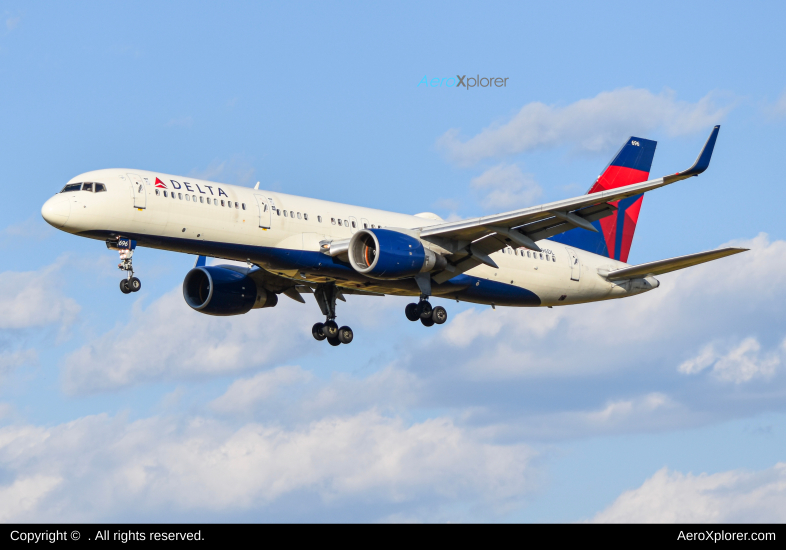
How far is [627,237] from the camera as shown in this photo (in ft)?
192

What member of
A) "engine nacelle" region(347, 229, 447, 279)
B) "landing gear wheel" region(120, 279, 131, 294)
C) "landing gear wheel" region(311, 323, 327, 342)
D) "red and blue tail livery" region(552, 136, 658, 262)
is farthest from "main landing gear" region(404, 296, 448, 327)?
"landing gear wheel" region(120, 279, 131, 294)

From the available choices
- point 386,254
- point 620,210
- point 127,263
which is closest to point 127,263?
point 127,263

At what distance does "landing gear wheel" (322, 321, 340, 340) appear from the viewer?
51125 millimetres

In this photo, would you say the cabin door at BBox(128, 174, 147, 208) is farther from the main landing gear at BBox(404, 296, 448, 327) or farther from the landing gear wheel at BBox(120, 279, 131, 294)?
the main landing gear at BBox(404, 296, 448, 327)

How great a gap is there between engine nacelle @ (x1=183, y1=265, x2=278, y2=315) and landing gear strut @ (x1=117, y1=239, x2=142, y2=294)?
10239 mm

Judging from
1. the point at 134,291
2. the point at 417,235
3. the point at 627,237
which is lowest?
the point at 134,291

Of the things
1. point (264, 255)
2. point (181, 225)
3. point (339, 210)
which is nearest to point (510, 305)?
point (339, 210)

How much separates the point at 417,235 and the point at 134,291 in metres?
12.2

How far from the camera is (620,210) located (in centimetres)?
5900

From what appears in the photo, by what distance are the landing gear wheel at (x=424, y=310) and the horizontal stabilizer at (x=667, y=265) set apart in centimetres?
1040

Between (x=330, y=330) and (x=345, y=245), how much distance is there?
303 inches

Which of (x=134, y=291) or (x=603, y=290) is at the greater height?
(x=603, y=290)

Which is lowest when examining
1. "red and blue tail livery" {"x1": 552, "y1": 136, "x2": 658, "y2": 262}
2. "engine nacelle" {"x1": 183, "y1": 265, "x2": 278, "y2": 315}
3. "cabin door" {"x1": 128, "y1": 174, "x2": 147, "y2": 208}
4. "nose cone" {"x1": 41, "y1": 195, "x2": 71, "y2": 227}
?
"nose cone" {"x1": 41, "y1": 195, "x2": 71, "y2": 227}

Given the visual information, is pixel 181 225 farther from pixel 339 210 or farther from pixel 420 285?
pixel 420 285
